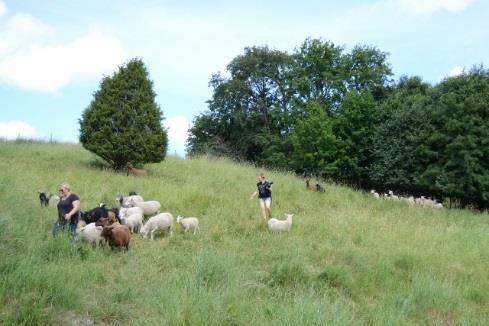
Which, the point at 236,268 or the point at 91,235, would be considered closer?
the point at 236,268

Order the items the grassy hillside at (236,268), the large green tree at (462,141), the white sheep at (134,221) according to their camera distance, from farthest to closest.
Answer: the large green tree at (462,141), the white sheep at (134,221), the grassy hillside at (236,268)

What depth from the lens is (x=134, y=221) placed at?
41.3 ft

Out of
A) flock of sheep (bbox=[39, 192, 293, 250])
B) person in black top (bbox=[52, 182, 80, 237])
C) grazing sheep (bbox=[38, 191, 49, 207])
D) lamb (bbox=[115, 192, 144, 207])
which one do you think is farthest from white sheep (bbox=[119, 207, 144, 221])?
grazing sheep (bbox=[38, 191, 49, 207])

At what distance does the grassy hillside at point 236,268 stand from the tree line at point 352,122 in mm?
10942

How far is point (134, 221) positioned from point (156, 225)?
71 cm

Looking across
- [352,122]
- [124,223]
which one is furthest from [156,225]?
[352,122]

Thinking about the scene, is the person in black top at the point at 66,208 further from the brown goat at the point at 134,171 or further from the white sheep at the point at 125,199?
the brown goat at the point at 134,171

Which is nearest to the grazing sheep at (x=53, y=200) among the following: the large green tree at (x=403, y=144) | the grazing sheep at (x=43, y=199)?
the grazing sheep at (x=43, y=199)

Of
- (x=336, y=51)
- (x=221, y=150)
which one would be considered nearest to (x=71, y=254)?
(x=221, y=150)

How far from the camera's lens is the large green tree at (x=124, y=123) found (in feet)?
67.3

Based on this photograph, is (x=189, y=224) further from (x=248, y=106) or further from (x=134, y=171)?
(x=248, y=106)

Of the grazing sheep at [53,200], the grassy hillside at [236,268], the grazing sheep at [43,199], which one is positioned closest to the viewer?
the grassy hillside at [236,268]

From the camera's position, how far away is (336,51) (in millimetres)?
44250

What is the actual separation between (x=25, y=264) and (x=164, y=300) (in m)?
2.35
